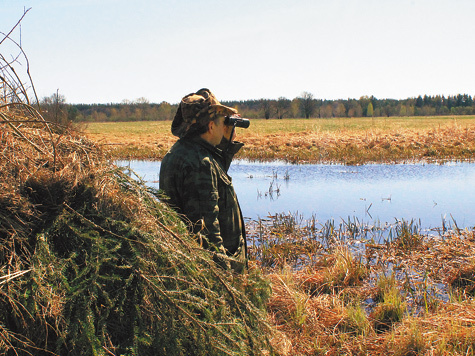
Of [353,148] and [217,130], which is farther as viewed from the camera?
[353,148]

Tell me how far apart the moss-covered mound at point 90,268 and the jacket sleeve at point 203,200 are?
0.35 metres

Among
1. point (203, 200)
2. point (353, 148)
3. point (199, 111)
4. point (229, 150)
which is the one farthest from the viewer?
point (353, 148)

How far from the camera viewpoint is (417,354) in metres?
3.25

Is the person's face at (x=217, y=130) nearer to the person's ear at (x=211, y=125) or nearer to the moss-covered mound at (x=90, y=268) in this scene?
the person's ear at (x=211, y=125)

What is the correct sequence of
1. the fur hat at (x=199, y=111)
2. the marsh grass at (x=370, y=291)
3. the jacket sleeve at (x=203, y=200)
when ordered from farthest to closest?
the marsh grass at (x=370, y=291) → the fur hat at (x=199, y=111) → the jacket sleeve at (x=203, y=200)

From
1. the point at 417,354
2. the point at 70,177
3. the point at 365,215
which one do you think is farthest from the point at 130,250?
the point at 365,215

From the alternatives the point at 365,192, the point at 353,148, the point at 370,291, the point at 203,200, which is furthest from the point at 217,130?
the point at 353,148

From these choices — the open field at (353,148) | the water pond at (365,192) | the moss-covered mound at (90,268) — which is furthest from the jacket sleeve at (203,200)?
the open field at (353,148)

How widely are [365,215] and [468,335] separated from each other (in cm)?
540

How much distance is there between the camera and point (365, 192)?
11219mm

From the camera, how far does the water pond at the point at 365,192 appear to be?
8.66 m

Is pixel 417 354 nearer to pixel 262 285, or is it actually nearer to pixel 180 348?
pixel 262 285

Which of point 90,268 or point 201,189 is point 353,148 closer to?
point 201,189

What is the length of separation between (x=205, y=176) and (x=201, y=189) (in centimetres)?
9
